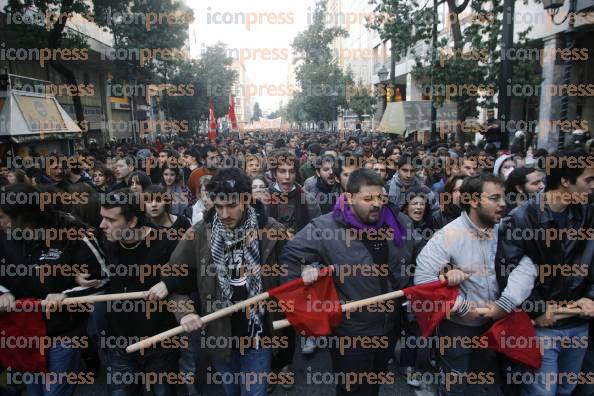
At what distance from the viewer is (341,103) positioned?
36.6 meters

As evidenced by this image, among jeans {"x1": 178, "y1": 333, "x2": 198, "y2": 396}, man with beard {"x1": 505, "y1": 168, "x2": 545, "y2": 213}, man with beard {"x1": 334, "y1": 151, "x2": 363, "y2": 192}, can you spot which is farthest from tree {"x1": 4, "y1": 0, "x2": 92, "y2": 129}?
man with beard {"x1": 505, "y1": 168, "x2": 545, "y2": 213}

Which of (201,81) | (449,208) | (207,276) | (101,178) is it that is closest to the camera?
(207,276)

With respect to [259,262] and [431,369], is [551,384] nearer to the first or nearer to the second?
[431,369]

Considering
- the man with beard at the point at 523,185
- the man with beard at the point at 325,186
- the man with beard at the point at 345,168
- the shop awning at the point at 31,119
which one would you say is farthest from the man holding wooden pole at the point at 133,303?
the shop awning at the point at 31,119

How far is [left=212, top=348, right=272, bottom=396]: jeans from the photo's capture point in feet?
10.4

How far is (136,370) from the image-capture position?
10.8 feet

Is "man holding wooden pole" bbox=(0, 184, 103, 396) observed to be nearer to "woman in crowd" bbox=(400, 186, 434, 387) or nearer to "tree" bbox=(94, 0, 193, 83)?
"woman in crowd" bbox=(400, 186, 434, 387)

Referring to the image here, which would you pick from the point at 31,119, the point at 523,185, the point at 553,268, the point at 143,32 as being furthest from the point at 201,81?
the point at 553,268

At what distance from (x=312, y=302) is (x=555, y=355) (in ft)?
5.58

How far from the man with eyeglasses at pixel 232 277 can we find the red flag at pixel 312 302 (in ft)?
0.49

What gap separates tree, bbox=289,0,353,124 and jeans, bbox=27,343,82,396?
29.6 m

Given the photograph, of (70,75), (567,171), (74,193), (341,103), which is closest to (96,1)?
(70,75)

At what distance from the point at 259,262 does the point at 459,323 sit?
1493mm

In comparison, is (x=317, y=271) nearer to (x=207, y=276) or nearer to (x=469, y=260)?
(x=207, y=276)
